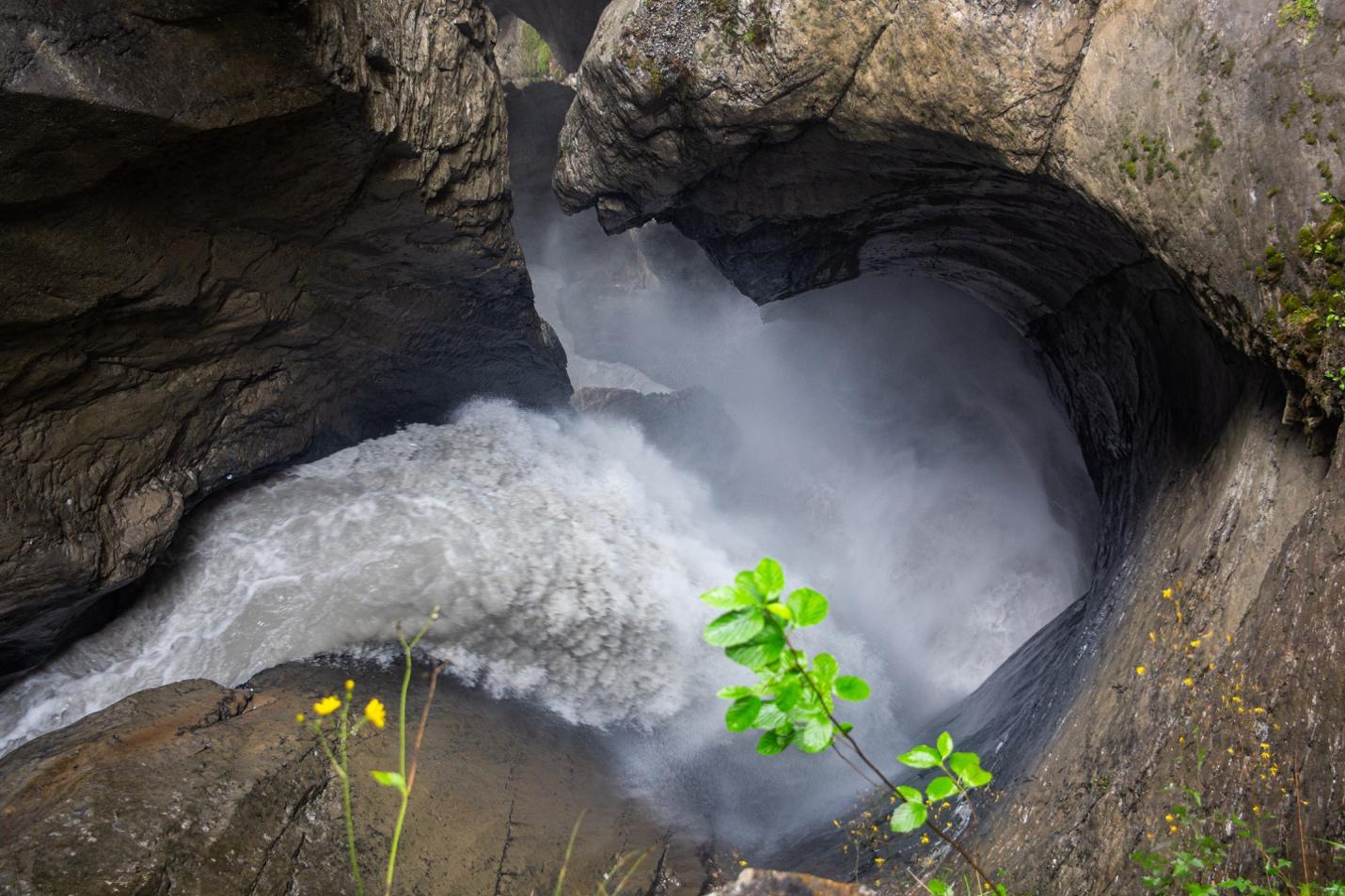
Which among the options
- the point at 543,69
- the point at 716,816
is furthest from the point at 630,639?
the point at 543,69

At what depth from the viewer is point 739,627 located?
138 centimetres

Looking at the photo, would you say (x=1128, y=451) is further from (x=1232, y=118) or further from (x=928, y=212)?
(x=1232, y=118)

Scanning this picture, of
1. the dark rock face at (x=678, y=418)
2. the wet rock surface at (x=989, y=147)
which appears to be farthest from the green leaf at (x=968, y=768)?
the dark rock face at (x=678, y=418)

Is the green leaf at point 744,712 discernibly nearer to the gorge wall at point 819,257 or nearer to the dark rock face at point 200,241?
the gorge wall at point 819,257

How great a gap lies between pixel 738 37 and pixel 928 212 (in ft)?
6.85

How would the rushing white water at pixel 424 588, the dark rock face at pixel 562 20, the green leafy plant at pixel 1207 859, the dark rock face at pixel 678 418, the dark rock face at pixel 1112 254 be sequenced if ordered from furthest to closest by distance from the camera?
1. the dark rock face at pixel 678 418
2. the dark rock face at pixel 562 20
3. the rushing white water at pixel 424 588
4. the dark rock face at pixel 1112 254
5. the green leafy plant at pixel 1207 859

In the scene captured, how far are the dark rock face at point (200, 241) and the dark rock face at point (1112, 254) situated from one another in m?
1.37

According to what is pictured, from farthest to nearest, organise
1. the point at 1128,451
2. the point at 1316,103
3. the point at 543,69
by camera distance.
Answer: the point at 543,69 < the point at 1128,451 < the point at 1316,103

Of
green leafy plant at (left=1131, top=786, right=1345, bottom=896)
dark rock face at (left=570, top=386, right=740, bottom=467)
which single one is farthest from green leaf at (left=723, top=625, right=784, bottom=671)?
dark rock face at (left=570, top=386, right=740, bottom=467)

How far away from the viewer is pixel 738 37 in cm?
513

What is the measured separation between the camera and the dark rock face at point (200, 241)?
13.8 ft

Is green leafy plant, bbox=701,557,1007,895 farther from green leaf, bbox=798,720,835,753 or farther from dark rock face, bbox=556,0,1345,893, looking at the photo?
dark rock face, bbox=556,0,1345,893

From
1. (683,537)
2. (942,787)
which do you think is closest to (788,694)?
(942,787)

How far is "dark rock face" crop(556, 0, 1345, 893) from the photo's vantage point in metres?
2.72
